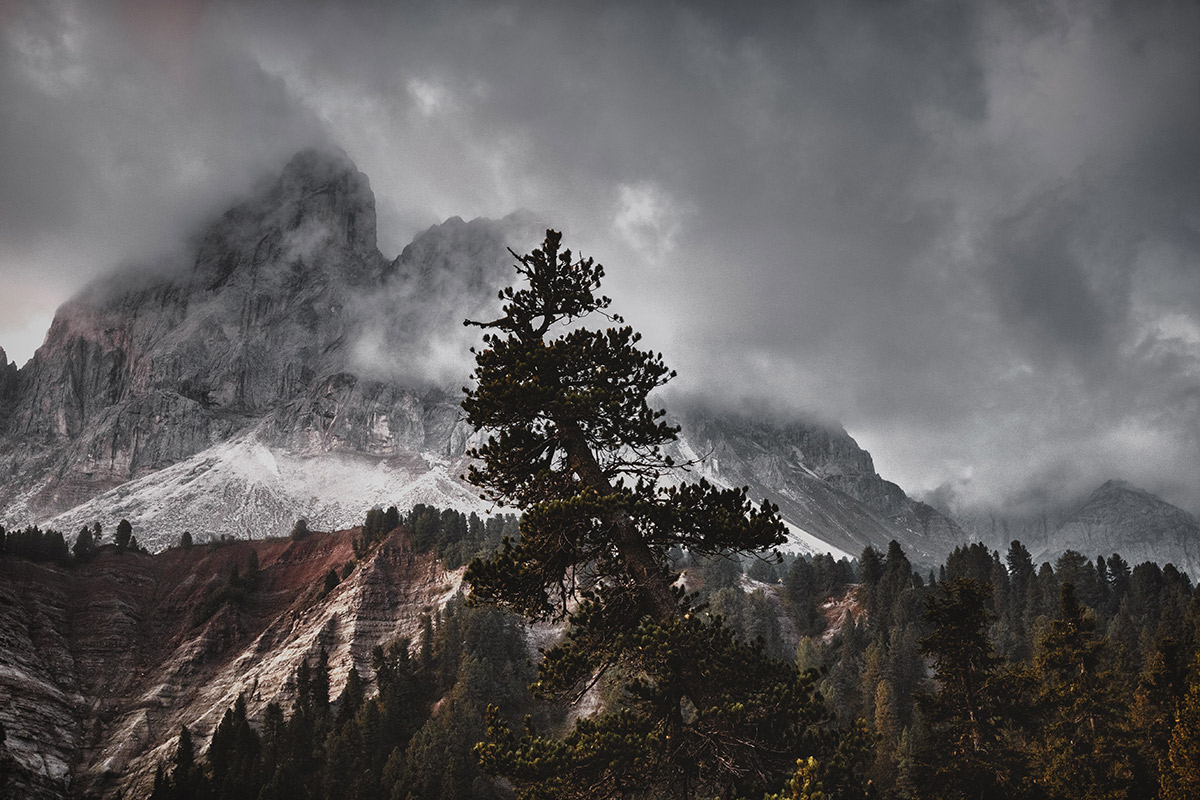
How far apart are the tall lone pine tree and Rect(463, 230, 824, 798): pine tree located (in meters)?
0.04

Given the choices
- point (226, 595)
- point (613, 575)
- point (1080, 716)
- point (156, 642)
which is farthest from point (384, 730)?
point (613, 575)

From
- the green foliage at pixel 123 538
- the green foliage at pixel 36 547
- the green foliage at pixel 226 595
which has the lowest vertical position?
the green foliage at pixel 226 595

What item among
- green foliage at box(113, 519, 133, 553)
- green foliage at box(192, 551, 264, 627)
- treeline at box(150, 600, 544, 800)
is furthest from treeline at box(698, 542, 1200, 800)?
green foliage at box(113, 519, 133, 553)

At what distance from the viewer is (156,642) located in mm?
119938

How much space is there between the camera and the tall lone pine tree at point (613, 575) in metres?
15.0

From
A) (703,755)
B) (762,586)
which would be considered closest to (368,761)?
(703,755)

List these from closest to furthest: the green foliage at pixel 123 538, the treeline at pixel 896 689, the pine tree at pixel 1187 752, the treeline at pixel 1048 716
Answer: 1. the pine tree at pixel 1187 752
2. the treeline at pixel 1048 716
3. the treeline at pixel 896 689
4. the green foliage at pixel 123 538

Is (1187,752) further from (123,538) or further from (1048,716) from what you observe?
(123,538)

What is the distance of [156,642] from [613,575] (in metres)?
132

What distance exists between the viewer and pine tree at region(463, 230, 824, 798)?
15.0 metres

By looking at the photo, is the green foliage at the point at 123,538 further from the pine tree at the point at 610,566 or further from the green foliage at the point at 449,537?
the pine tree at the point at 610,566

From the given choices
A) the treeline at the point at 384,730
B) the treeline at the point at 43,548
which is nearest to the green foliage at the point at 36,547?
the treeline at the point at 43,548

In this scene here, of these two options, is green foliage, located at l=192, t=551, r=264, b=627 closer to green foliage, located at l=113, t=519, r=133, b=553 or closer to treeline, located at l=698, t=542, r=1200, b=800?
green foliage, located at l=113, t=519, r=133, b=553

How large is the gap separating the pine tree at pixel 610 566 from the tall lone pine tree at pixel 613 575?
0.13 feet
